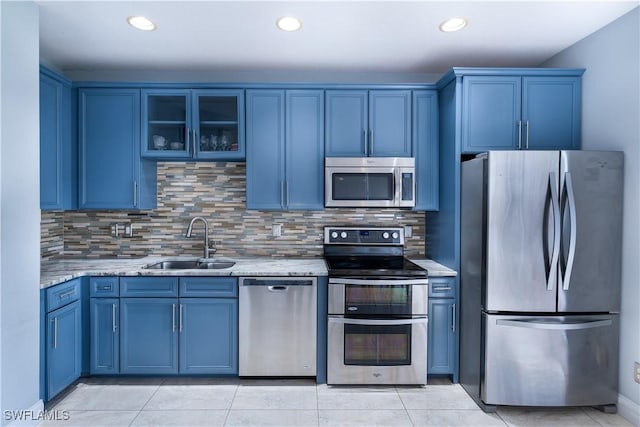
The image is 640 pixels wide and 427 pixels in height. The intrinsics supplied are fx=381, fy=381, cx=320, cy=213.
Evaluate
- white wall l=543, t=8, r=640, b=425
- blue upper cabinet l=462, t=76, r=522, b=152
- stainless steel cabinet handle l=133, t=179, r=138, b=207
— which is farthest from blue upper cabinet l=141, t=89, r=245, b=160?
white wall l=543, t=8, r=640, b=425

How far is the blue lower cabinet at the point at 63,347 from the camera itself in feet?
8.03

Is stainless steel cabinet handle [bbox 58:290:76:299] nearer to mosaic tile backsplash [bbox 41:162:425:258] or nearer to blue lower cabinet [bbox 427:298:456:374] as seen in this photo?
mosaic tile backsplash [bbox 41:162:425:258]

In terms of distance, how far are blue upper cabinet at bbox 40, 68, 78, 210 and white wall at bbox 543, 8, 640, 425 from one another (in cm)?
392

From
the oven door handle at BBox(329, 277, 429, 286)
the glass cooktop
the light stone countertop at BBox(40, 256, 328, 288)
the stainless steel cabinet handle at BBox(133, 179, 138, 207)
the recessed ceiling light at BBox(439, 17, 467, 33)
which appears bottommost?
the oven door handle at BBox(329, 277, 429, 286)

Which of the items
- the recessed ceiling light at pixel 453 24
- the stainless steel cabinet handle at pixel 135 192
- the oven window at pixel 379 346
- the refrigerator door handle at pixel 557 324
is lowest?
the oven window at pixel 379 346

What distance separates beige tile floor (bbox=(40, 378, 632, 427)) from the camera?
238 cm

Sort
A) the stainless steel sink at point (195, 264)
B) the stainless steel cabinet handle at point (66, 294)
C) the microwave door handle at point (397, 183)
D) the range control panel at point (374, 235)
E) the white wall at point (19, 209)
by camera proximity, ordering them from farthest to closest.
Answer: the range control panel at point (374, 235), the stainless steel sink at point (195, 264), the microwave door handle at point (397, 183), the stainless steel cabinet handle at point (66, 294), the white wall at point (19, 209)

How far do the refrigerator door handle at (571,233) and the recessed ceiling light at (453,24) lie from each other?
1.17 metres

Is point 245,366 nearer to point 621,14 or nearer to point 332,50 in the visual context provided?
point 332,50

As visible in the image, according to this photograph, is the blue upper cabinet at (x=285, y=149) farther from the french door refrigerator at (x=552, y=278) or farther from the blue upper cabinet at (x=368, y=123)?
the french door refrigerator at (x=552, y=278)

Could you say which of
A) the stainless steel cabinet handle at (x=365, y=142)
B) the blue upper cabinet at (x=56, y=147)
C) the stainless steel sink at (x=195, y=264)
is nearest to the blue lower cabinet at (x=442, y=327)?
the stainless steel cabinet handle at (x=365, y=142)

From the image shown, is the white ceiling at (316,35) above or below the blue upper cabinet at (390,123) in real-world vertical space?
above

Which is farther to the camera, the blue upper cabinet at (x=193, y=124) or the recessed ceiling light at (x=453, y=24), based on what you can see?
the blue upper cabinet at (x=193, y=124)

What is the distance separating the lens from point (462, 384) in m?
2.83
